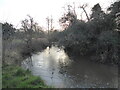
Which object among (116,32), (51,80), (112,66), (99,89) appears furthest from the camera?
(116,32)

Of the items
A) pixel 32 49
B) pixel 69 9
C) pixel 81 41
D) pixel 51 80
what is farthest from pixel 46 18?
pixel 51 80

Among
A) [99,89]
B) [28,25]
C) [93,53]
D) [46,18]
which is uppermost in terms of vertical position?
[46,18]

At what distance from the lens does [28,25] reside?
3409cm

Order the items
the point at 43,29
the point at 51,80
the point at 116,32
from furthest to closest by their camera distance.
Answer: the point at 43,29, the point at 116,32, the point at 51,80

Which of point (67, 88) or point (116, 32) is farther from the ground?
point (116, 32)

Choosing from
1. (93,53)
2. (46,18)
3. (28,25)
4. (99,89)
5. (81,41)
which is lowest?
(99,89)

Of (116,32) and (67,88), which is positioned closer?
(67,88)

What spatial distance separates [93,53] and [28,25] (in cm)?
1876

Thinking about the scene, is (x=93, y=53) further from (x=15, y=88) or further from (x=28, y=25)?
(x=28, y=25)

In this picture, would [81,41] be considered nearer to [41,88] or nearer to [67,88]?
[67,88]

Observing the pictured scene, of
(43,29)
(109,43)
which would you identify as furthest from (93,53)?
(43,29)

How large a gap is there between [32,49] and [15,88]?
1927cm

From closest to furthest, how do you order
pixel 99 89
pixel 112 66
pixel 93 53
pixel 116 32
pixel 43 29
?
pixel 99 89, pixel 112 66, pixel 116 32, pixel 93 53, pixel 43 29

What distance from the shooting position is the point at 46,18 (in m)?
47.8
